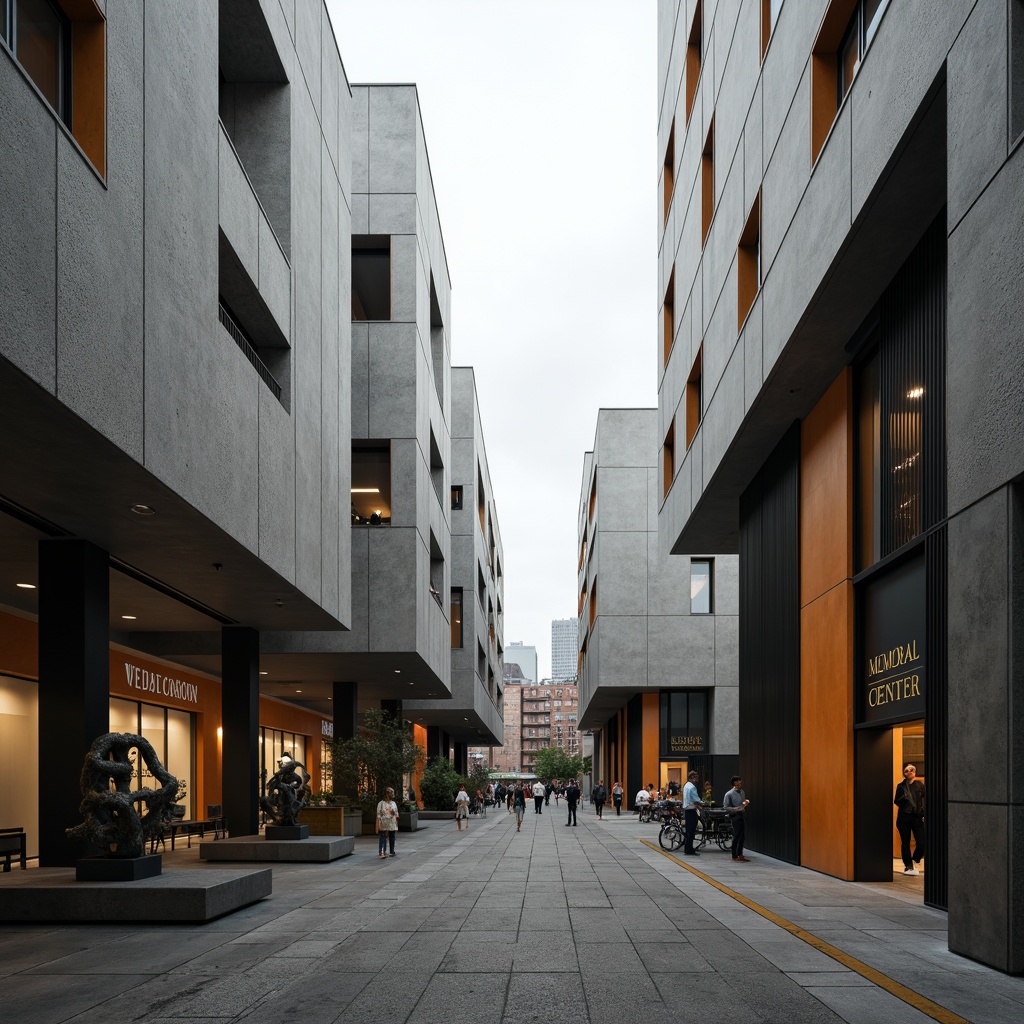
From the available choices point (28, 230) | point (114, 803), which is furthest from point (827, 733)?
point (28, 230)

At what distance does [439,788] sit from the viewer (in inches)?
1783

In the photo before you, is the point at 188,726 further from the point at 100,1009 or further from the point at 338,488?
the point at 100,1009

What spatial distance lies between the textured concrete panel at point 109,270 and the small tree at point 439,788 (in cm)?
3531

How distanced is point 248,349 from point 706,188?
40.6 ft

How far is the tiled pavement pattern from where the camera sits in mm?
8156

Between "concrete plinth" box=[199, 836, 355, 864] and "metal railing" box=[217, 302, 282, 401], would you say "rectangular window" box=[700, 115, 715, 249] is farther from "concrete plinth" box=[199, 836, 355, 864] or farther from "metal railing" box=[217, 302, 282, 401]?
"concrete plinth" box=[199, 836, 355, 864]

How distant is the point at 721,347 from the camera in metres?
22.7

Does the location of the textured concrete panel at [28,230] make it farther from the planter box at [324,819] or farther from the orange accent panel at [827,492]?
the planter box at [324,819]

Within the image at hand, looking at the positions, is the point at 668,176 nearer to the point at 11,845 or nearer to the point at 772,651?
the point at 772,651

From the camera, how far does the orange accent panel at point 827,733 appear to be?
16547mm

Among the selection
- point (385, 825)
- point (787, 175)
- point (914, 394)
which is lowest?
Answer: point (385, 825)

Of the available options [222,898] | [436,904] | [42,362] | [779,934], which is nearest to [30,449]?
[42,362]

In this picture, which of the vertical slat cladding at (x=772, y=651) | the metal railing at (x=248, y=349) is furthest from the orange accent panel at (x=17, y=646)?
the vertical slat cladding at (x=772, y=651)

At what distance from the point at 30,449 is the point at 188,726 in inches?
903
